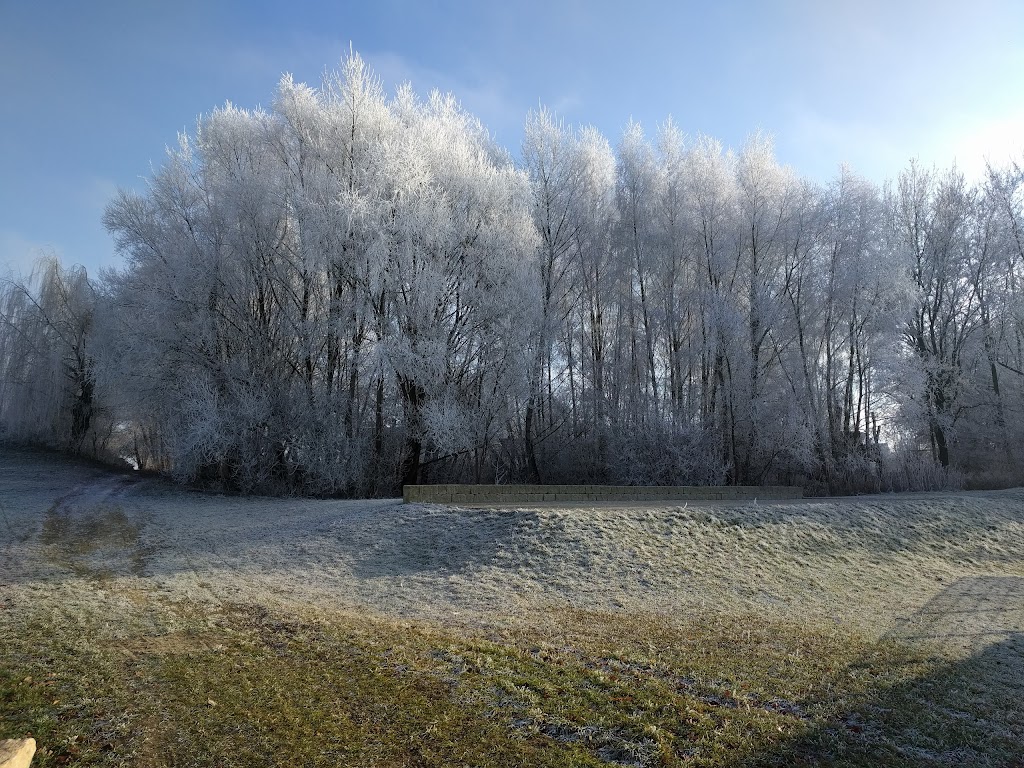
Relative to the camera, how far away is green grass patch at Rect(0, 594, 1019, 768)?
14.1 ft

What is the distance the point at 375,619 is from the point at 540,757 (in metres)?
4.02

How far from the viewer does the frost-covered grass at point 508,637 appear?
4.50 m

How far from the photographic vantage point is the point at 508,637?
7.07 metres

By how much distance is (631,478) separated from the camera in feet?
73.4

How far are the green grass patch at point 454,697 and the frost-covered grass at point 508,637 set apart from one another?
0.09ft

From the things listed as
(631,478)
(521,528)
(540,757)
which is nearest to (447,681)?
(540,757)

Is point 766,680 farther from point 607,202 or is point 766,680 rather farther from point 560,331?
point 607,202

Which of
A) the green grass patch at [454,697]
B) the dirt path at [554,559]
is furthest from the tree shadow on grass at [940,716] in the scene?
the dirt path at [554,559]

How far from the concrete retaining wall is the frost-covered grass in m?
1.03

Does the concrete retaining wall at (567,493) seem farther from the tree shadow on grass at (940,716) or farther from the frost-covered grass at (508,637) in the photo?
the tree shadow on grass at (940,716)

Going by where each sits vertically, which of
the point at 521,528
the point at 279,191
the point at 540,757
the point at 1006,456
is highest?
the point at 279,191

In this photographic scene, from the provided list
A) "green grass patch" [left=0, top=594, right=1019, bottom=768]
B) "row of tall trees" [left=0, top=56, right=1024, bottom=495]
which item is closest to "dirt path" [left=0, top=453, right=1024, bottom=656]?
"green grass patch" [left=0, top=594, right=1019, bottom=768]

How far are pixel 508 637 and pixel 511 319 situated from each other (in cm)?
1390

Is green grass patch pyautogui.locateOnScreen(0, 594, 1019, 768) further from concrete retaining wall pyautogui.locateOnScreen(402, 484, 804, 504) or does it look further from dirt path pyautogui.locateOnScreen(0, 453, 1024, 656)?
concrete retaining wall pyautogui.locateOnScreen(402, 484, 804, 504)
